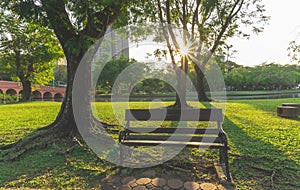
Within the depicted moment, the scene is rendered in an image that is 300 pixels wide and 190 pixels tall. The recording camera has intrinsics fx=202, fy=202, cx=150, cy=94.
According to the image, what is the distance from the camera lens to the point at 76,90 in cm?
514

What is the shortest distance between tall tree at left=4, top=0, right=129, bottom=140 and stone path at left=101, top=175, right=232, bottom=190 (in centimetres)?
246

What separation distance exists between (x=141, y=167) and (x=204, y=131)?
1256 millimetres

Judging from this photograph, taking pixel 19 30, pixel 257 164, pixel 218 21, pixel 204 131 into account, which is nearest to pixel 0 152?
pixel 204 131

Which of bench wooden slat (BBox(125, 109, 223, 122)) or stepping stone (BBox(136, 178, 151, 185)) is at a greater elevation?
bench wooden slat (BBox(125, 109, 223, 122))

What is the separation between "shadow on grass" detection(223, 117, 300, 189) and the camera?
2.87 m

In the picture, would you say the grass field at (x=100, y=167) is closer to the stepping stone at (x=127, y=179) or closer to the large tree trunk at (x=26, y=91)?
the stepping stone at (x=127, y=179)

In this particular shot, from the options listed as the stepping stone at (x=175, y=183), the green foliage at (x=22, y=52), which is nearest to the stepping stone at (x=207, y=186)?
the stepping stone at (x=175, y=183)

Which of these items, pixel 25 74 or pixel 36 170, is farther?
pixel 25 74

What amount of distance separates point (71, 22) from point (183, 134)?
374 centimetres

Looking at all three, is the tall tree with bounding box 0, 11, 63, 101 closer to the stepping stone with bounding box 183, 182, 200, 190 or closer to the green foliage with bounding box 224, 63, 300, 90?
the stepping stone with bounding box 183, 182, 200, 190

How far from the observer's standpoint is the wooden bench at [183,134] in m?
3.13

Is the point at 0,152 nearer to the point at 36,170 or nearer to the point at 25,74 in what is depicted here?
the point at 36,170

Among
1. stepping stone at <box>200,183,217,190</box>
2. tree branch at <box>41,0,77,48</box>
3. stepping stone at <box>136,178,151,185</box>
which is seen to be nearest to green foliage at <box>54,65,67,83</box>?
tree branch at <box>41,0,77,48</box>

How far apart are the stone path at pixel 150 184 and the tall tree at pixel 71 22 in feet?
8.08
